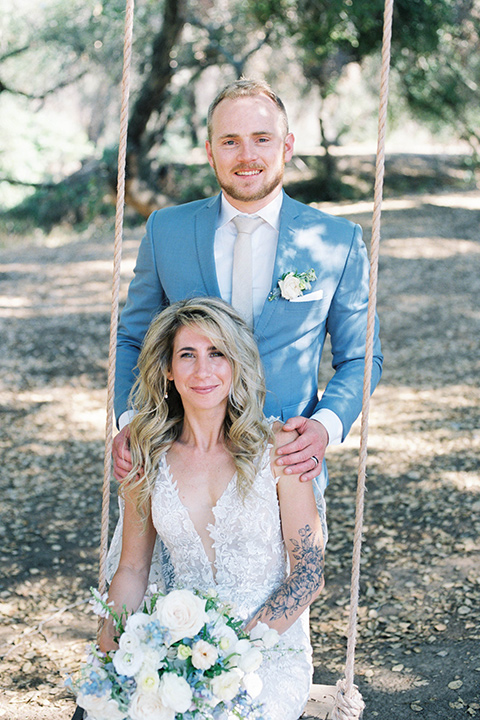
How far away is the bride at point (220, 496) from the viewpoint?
228 centimetres

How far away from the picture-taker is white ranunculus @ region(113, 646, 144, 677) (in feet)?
5.92

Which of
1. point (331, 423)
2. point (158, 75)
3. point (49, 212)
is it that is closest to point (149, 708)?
point (331, 423)

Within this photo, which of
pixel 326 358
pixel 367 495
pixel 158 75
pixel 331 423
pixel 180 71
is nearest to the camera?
pixel 331 423

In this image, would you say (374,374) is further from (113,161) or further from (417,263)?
(113,161)

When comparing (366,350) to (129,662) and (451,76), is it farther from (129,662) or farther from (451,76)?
(451,76)

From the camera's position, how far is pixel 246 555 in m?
2.36

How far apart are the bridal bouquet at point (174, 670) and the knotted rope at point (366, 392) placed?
467 mm

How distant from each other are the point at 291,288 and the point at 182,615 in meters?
1.04

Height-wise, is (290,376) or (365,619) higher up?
(290,376)

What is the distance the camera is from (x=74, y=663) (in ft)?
11.3

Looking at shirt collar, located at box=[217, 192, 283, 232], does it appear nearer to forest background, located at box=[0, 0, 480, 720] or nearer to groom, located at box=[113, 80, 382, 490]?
groom, located at box=[113, 80, 382, 490]

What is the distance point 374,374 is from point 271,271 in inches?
18.4

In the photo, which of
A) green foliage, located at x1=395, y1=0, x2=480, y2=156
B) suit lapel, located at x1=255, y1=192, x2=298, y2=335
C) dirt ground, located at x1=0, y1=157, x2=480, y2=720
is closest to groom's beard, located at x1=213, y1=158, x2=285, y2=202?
suit lapel, located at x1=255, y1=192, x2=298, y2=335

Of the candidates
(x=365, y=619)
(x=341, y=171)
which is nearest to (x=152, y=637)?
(x=365, y=619)
